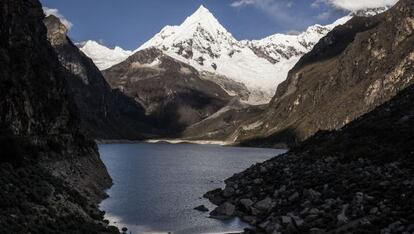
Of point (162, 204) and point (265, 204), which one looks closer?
point (265, 204)

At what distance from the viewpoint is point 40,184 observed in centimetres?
Result: 4975

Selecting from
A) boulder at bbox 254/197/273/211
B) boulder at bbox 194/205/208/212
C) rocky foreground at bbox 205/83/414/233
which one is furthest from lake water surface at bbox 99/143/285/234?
rocky foreground at bbox 205/83/414/233

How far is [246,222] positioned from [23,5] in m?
53.3

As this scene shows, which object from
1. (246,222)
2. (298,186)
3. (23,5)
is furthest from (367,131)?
(23,5)

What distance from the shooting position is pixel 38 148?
73938 mm

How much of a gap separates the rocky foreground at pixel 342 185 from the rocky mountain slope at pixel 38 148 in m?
15.6

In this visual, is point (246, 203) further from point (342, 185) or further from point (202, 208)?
point (342, 185)

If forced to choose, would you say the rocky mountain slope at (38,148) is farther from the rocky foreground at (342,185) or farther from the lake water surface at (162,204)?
the rocky foreground at (342,185)

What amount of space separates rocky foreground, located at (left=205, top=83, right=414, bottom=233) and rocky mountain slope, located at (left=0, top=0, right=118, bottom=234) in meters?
15.6

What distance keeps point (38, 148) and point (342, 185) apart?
36.2 metres

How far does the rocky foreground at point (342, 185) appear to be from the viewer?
4503 centimetres

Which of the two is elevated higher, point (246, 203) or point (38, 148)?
point (38, 148)

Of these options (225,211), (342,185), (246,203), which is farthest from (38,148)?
(342,185)

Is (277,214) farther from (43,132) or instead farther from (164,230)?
(43,132)
